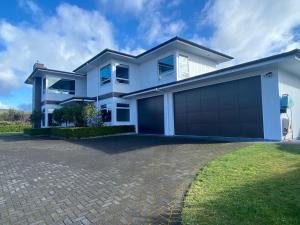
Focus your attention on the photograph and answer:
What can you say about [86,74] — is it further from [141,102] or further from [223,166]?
[223,166]

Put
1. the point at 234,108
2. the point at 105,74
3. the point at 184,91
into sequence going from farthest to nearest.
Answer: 1. the point at 105,74
2. the point at 184,91
3. the point at 234,108

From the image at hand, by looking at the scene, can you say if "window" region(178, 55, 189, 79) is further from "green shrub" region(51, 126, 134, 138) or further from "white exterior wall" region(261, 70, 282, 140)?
"white exterior wall" region(261, 70, 282, 140)

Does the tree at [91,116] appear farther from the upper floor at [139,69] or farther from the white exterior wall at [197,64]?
the white exterior wall at [197,64]

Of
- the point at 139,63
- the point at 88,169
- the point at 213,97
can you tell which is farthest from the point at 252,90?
the point at 139,63

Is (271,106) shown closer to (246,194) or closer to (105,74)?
(246,194)

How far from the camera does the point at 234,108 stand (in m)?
12.0

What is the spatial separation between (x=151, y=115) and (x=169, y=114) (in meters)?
A: 2.46

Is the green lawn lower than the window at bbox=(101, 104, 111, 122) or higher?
lower

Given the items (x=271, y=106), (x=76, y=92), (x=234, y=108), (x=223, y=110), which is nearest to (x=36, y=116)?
(x=76, y=92)

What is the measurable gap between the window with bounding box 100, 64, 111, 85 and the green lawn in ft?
54.4

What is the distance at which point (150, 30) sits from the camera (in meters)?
17.9

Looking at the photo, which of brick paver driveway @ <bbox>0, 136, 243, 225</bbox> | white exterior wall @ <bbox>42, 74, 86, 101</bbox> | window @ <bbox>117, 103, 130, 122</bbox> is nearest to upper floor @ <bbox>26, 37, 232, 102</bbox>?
white exterior wall @ <bbox>42, 74, 86, 101</bbox>

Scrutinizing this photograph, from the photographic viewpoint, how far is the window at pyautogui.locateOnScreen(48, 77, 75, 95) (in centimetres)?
2512

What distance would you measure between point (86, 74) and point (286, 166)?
81.4ft
